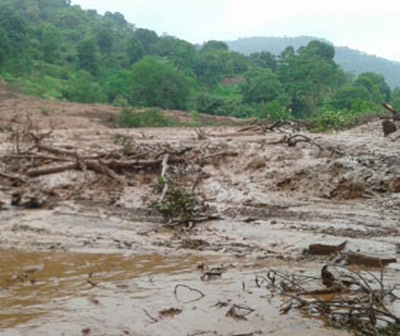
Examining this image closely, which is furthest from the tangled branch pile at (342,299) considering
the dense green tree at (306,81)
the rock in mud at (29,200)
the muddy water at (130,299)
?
the dense green tree at (306,81)

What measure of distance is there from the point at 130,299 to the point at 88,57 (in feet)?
152

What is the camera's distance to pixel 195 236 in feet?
20.2

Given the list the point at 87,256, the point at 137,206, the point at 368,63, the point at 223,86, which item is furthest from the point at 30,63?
the point at 368,63

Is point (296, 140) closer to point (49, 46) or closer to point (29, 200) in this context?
point (29, 200)

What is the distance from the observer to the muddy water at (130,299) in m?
3.24

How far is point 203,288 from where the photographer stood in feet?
13.4

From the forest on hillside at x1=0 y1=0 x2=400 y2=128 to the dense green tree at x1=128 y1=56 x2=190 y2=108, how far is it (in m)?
0.06

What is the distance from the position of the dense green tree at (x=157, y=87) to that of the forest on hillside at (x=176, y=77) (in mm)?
64

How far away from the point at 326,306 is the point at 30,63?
128 ft

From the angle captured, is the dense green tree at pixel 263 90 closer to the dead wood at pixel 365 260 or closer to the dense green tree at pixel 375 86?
the dense green tree at pixel 375 86

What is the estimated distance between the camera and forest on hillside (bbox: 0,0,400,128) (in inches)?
1380

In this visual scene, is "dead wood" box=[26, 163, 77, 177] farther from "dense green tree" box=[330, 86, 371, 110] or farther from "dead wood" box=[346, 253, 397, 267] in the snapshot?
"dense green tree" box=[330, 86, 371, 110]

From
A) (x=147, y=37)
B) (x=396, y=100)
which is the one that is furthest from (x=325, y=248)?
(x=147, y=37)

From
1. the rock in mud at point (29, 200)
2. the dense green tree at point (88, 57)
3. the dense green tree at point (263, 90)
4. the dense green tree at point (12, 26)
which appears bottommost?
the rock in mud at point (29, 200)
